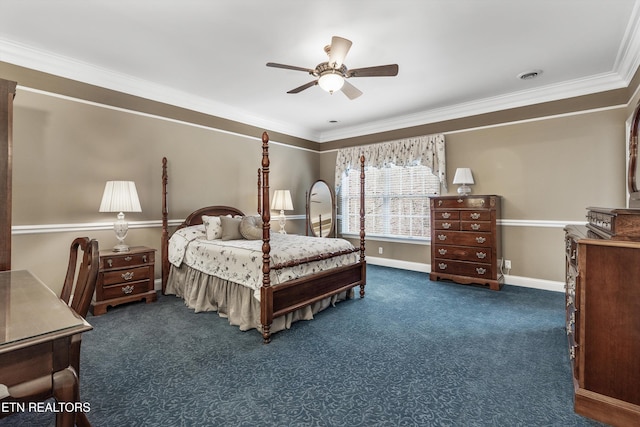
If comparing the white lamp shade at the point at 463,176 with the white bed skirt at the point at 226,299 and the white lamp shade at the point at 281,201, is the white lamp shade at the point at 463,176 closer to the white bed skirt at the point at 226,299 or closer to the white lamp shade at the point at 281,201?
the white bed skirt at the point at 226,299

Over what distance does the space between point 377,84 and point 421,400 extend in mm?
3564

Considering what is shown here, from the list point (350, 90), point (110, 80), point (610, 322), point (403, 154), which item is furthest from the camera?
point (403, 154)

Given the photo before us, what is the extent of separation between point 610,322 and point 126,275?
4214mm

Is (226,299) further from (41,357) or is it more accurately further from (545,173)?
(545,173)

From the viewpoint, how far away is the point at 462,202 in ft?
14.3

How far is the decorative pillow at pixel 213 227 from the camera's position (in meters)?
3.93

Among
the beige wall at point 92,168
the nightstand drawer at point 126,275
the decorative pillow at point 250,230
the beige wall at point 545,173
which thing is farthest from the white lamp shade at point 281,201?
the beige wall at point 545,173

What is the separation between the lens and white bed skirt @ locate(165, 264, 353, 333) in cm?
288

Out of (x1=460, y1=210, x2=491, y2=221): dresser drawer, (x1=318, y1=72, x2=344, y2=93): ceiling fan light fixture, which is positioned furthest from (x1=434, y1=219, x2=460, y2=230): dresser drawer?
(x1=318, y1=72, x2=344, y2=93): ceiling fan light fixture

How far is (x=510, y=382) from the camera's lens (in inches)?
79.7

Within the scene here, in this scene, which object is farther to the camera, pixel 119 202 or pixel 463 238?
pixel 463 238

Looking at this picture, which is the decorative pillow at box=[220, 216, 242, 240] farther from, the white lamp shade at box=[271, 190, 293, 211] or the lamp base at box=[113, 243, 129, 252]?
the white lamp shade at box=[271, 190, 293, 211]

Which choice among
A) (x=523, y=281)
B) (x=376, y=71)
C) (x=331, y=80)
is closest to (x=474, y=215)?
(x=523, y=281)

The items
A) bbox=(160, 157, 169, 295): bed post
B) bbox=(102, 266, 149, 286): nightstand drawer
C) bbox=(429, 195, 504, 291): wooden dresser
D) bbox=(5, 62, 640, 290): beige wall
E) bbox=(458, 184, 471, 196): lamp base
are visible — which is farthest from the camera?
bbox=(458, 184, 471, 196): lamp base
